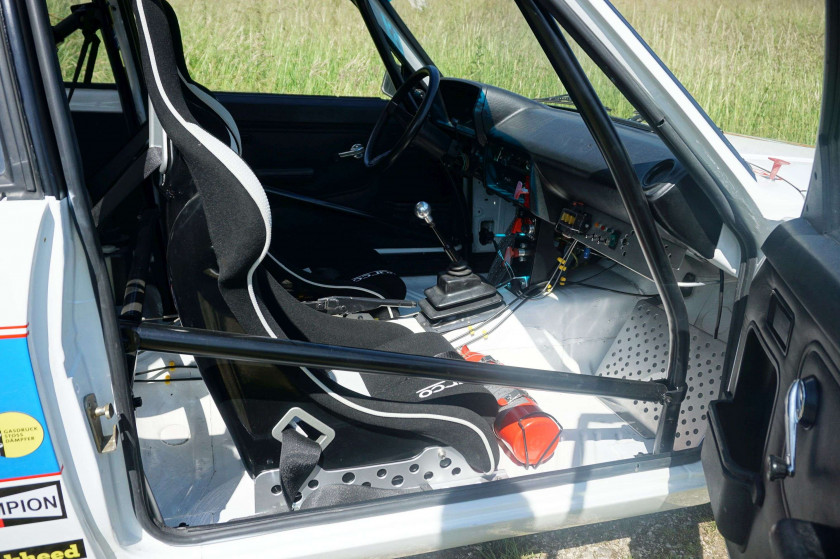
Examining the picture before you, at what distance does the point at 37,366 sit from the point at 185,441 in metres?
0.99

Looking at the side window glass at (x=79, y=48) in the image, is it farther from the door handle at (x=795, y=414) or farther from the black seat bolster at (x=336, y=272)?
the door handle at (x=795, y=414)

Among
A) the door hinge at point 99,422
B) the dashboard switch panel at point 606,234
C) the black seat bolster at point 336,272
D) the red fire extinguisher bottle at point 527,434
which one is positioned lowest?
the red fire extinguisher bottle at point 527,434

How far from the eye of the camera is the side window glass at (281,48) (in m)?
3.40

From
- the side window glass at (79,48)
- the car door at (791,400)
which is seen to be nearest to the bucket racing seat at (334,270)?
the side window glass at (79,48)

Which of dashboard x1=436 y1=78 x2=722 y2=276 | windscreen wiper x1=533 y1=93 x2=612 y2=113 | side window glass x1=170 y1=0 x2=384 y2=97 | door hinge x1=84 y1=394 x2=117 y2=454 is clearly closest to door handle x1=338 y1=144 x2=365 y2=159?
dashboard x1=436 y1=78 x2=722 y2=276

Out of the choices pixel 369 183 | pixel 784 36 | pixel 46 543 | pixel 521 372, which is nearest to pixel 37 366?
pixel 46 543

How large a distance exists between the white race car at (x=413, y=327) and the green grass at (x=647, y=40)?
10cm

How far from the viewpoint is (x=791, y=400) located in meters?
0.98

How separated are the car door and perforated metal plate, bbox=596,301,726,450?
0.52m

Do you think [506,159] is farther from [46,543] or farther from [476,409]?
[46,543]

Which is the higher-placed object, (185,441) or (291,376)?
(291,376)

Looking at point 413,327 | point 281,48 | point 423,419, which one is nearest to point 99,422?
point 423,419

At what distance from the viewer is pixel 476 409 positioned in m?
1.71

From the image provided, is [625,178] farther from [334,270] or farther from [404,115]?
[334,270]
